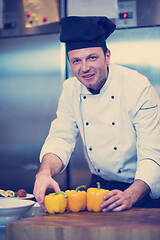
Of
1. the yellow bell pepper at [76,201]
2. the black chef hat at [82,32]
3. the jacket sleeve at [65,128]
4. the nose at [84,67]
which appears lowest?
the yellow bell pepper at [76,201]

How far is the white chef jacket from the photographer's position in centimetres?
178

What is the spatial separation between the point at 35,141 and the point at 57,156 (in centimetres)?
87

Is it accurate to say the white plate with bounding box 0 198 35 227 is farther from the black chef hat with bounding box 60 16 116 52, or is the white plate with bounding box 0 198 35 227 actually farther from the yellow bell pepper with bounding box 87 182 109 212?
the black chef hat with bounding box 60 16 116 52

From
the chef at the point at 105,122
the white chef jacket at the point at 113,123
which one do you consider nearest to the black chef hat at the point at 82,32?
the chef at the point at 105,122

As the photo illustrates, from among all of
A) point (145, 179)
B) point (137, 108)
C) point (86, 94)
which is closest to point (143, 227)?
point (145, 179)

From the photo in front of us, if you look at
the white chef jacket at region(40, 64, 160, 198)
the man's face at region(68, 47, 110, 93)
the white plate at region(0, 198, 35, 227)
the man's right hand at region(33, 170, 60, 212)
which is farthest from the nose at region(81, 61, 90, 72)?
the white plate at region(0, 198, 35, 227)

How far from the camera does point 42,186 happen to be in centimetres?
156

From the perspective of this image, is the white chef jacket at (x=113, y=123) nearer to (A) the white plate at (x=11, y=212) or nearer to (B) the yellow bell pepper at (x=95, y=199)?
(B) the yellow bell pepper at (x=95, y=199)

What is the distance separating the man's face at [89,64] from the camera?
1690 millimetres

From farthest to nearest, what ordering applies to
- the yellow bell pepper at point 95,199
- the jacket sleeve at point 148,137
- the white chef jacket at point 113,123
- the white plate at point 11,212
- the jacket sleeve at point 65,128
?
the jacket sleeve at point 65,128 → the white chef jacket at point 113,123 → the jacket sleeve at point 148,137 → the yellow bell pepper at point 95,199 → the white plate at point 11,212

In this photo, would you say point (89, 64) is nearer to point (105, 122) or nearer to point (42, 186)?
Result: point (105, 122)

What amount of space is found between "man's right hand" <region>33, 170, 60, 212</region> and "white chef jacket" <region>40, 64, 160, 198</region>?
27 cm

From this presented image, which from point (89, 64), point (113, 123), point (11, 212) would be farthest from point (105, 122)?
point (11, 212)

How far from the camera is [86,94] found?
6.44 ft
